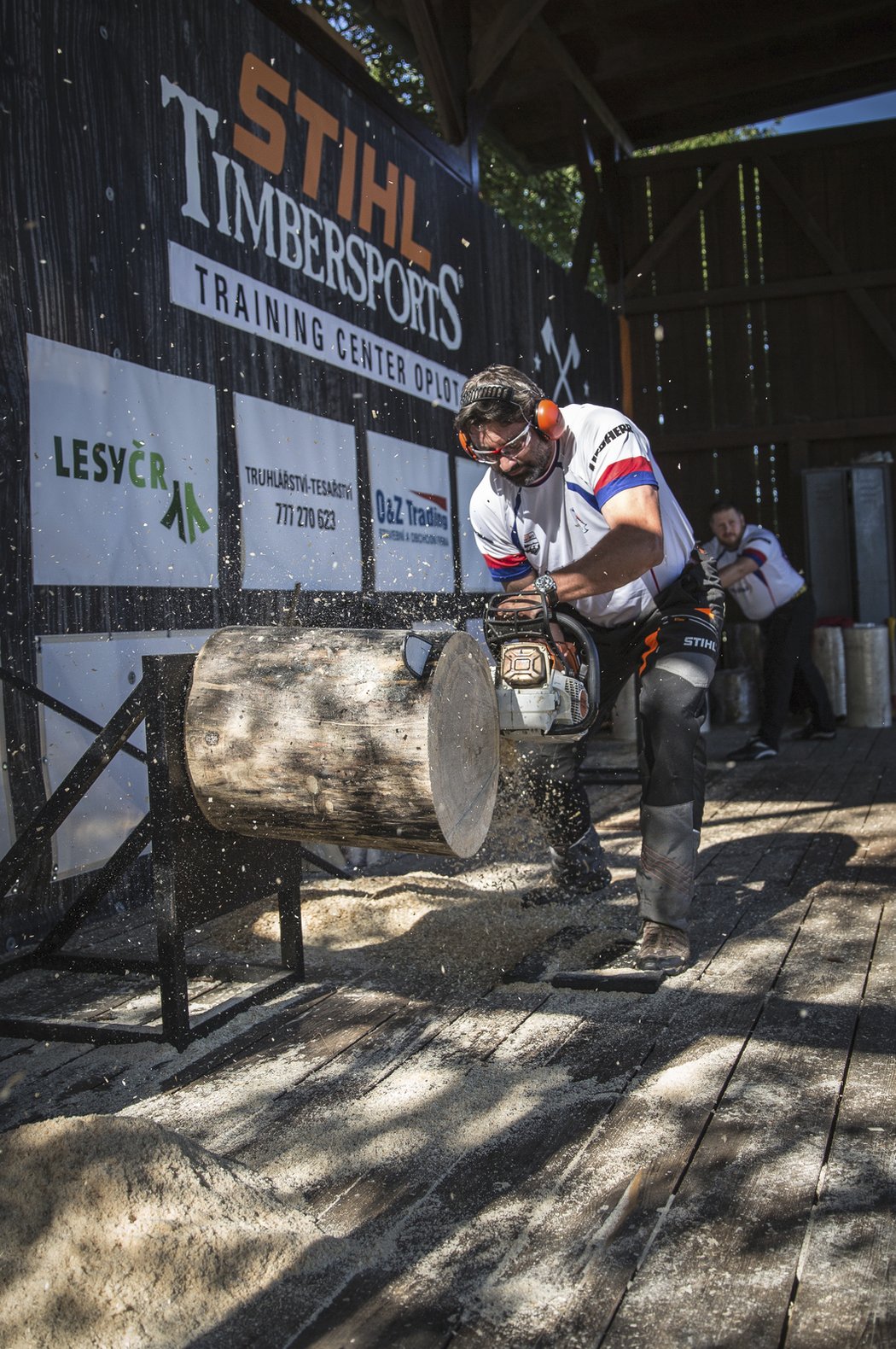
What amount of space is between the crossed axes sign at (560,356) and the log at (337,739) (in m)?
6.80

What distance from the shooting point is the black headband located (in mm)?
3479

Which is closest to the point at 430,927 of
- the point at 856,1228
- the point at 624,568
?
the point at 624,568

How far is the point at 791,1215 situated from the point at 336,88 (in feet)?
19.3

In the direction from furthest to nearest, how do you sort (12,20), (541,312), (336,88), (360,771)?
(541,312) < (336,88) < (12,20) < (360,771)

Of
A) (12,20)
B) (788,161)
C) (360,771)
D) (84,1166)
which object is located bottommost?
(84,1166)

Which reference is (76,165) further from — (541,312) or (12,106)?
(541,312)

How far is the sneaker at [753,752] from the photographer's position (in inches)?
316

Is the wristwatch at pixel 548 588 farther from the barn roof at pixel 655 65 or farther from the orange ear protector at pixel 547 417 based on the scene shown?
the barn roof at pixel 655 65

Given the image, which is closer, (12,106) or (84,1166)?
(84,1166)

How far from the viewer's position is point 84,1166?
78.3 inches

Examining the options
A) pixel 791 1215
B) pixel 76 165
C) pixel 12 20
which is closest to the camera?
pixel 791 1215

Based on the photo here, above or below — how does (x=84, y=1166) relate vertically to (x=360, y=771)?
below

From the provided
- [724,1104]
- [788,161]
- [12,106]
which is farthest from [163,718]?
[788,161]

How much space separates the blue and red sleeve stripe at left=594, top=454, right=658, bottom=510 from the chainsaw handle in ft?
1.38
